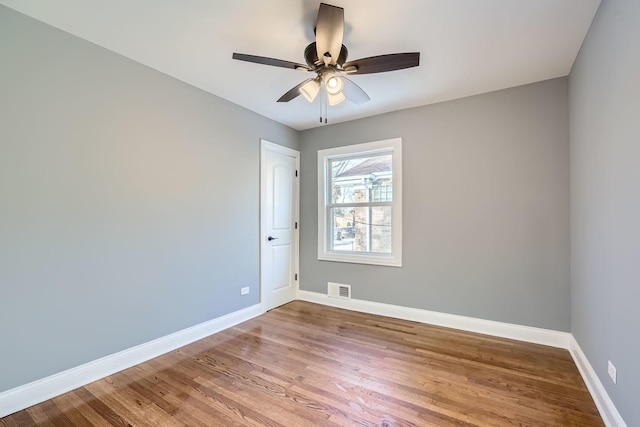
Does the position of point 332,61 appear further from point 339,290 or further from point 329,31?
point 339,290

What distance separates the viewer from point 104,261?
226 centimetres

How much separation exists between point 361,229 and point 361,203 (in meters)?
0.36

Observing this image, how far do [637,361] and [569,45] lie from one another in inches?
86.9

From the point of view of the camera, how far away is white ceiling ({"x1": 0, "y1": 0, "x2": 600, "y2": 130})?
181 centimetres

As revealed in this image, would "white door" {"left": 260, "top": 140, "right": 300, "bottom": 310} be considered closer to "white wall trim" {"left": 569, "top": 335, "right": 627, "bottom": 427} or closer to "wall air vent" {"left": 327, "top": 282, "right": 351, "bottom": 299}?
"wall air vent" {"left": 327, "top": 282, "right": 351, "bottom": 299}

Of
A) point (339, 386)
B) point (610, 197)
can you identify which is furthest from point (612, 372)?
point (339, 386)

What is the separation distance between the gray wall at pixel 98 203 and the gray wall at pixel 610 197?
10.5ft

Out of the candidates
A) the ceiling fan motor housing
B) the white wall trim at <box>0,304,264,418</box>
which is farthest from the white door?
the ceiling fan motor housing

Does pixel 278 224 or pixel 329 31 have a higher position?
pixel 329 31

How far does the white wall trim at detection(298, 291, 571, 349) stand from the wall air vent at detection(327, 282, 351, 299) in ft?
0.19

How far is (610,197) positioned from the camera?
1704 millimetres

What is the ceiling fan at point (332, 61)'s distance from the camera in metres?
1.65

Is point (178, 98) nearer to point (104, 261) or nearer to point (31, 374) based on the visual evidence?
point (104, 261)

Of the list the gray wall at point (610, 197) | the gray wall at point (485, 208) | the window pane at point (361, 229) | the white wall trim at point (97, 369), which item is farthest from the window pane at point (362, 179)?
the white wall trim at point (97, 369)
